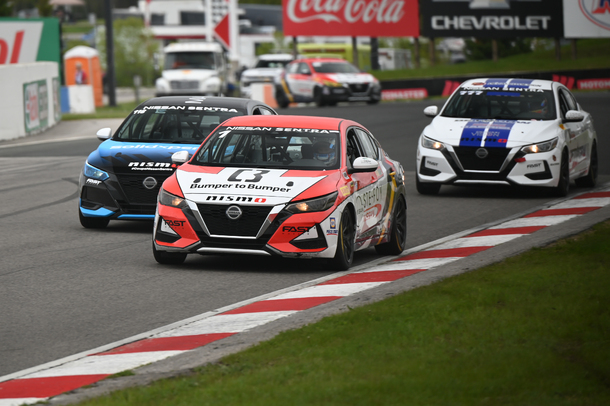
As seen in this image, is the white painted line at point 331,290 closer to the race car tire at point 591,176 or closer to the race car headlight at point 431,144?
the race car headlight at point 431,144

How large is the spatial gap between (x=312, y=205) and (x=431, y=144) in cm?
688

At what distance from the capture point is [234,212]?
30.9 feet

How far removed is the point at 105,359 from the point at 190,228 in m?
3.06

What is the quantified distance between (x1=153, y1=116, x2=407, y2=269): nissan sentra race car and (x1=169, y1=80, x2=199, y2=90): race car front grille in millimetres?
30394

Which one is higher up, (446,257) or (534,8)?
(534,8)

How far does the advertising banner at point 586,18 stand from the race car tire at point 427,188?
33.8 metres

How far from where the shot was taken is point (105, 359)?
259 inches

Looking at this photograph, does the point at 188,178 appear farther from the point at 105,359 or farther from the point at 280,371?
the point at 280,371

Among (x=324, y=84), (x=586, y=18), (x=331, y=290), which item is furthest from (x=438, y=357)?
(x=586, y=18)

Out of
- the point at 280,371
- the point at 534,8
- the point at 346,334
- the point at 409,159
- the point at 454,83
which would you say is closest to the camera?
the point at 280,371

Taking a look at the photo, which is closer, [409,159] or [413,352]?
[413,352]

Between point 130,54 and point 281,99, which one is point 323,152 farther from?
point 130,54

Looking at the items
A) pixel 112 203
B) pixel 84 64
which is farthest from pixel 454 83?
pixel 112 203

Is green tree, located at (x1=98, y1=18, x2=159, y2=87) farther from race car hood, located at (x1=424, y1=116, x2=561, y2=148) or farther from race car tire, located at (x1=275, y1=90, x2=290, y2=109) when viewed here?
race car hood, located at (x1=424, y1=116, x2=561, y2=148)
